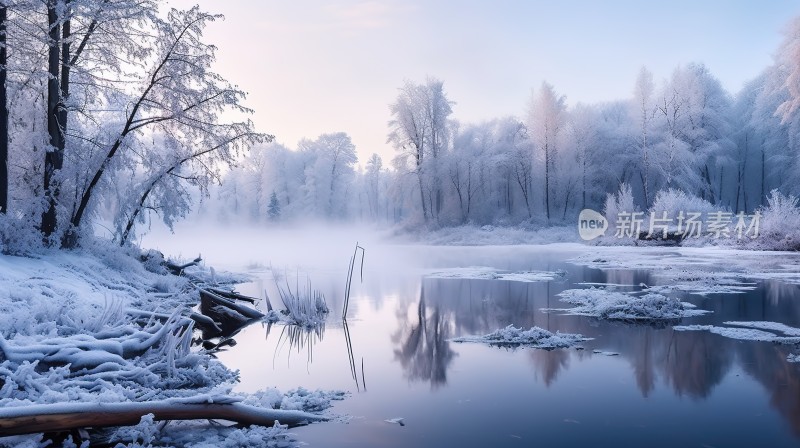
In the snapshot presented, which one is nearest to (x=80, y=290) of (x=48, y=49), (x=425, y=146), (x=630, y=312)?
(x=48, y=49)

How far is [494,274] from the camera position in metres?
21.1

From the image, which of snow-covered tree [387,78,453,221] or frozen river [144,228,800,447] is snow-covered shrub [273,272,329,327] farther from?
snow-covered tree [387,78,453,221]

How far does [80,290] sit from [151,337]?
4.96m

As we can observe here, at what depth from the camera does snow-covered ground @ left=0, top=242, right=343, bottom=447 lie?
17.6 ft

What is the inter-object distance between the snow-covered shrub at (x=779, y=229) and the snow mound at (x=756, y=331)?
19457 mm

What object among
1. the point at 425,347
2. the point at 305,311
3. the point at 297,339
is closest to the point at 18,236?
the point at 305,311

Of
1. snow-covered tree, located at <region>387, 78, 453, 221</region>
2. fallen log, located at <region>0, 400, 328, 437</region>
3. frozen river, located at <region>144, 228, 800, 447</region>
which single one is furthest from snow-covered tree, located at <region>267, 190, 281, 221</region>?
fallen log, located at <region>0, 400, 328, 437</region>

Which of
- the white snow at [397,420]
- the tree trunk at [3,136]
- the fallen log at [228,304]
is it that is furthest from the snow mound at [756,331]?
the tree trunk at [3,136]

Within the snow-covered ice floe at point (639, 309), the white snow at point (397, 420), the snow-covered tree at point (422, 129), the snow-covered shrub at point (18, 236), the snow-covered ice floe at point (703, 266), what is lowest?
the white snow at point (397, 420)

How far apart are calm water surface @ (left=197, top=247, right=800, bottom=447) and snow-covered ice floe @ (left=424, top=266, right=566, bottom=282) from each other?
5.65 m

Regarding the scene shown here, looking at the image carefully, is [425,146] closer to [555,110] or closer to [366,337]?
[555,110]

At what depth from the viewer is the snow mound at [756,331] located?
31.4 feet

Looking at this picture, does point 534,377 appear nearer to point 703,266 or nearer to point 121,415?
point 121,415

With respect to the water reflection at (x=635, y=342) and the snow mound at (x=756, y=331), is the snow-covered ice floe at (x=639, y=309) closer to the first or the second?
the water reflection at (x=635, y=342)
